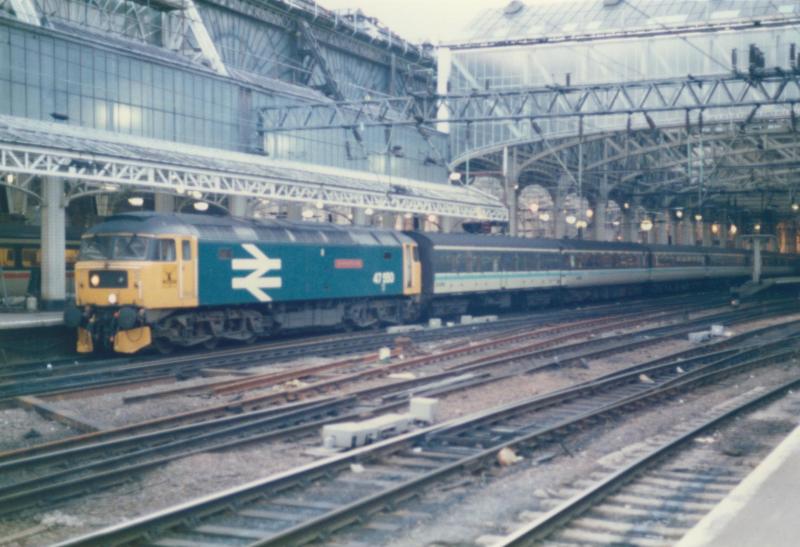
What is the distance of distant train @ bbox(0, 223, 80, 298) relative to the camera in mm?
31953

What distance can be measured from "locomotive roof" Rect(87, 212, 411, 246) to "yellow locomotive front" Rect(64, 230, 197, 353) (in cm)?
23

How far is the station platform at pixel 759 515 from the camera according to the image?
628 centimetres

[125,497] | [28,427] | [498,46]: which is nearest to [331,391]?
[28,427]

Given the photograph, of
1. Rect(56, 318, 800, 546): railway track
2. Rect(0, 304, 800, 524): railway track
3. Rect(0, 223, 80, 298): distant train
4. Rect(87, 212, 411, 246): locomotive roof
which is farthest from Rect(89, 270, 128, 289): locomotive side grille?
Rect(0, 223, 80, 298): distant train

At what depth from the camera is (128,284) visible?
1873 cm

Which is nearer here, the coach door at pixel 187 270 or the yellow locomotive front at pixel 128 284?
the yellow locomotive front at pixel 128 284

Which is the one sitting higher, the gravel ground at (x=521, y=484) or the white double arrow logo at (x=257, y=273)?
the white double arrow logo at (x=257, y=273)

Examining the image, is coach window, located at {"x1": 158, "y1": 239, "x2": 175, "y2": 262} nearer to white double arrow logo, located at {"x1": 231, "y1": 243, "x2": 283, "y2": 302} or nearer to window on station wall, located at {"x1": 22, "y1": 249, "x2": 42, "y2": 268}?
white double arrow logo, located at {"x1": 231, "y1": 243, "x2": 283, "y2": 302}

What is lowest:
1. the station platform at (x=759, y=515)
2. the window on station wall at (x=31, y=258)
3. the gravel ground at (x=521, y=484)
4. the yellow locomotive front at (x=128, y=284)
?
the gravel ground at (x=521, y=484)

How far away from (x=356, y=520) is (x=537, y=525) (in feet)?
6.04

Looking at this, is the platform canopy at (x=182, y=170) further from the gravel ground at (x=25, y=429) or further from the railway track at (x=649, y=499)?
the railway track at (x=649, y=499)

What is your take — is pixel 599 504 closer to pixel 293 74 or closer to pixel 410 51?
pixel 293 74

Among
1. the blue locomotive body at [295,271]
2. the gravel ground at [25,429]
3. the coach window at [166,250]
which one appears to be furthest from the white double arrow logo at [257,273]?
the gravel ground at [25,429]

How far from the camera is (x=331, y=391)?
1586 cm
